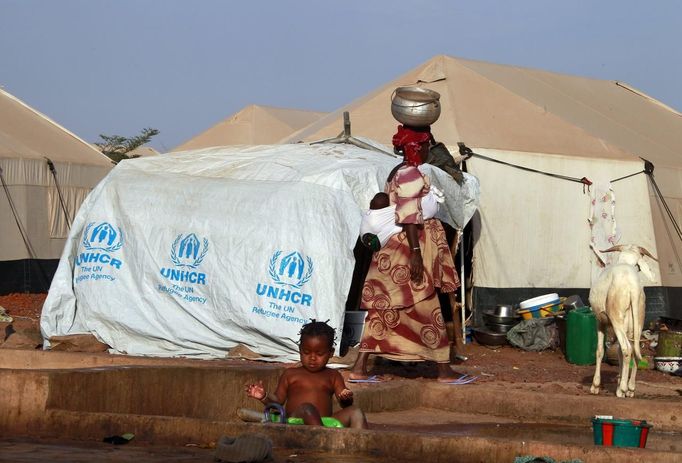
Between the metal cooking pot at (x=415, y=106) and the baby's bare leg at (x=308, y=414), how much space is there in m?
3.44

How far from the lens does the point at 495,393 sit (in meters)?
7.78

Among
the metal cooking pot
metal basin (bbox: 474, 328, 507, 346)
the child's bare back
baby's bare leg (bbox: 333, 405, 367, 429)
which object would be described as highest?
the metal cooking pot

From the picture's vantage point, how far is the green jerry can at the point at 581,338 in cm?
1110

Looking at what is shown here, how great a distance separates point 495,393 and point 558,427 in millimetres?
654

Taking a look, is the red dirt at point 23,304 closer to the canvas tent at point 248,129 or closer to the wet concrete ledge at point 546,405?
the canvas tent at point 248,129

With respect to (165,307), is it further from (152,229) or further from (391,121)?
(391,121)

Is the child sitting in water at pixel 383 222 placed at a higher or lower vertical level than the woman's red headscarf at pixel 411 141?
lower

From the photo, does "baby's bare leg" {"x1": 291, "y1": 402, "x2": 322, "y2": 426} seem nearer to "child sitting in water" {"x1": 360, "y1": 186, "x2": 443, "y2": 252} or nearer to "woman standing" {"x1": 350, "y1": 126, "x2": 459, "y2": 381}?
"woman standing" {"x1": 350, "y1": 126, "x2": 459, "y2": 381}

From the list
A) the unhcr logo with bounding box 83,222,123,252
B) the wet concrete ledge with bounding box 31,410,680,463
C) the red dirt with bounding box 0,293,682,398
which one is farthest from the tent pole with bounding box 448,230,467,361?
the wet concrete ledge with bounding box 31,410,680,463

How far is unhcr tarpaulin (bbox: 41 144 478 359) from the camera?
946cm

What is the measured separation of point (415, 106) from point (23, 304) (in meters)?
9.27

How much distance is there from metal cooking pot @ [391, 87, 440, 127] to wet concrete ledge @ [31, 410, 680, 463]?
3846 millimetres

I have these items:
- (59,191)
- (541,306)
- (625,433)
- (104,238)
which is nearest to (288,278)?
(104,238)

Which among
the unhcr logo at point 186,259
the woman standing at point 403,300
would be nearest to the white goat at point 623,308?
Answer: the woman standing at point 403,300
